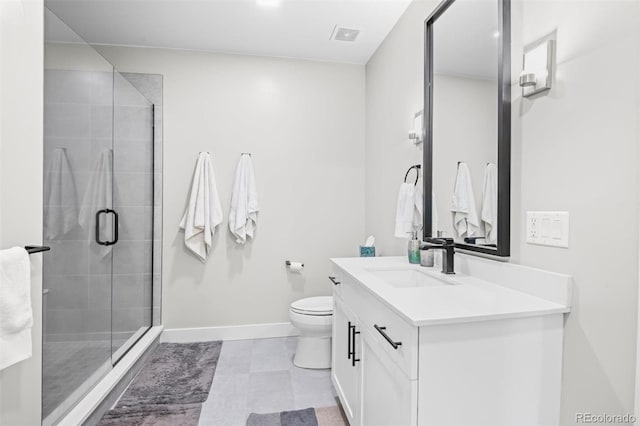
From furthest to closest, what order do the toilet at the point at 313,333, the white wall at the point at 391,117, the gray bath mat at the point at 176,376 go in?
the toilet at the point at 313,333, the white wall at the point at 391,117, the gray bath mat at the point at 176,376

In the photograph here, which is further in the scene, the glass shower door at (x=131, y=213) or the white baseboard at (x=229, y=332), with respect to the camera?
the white baseboard at (x=229, y=332)

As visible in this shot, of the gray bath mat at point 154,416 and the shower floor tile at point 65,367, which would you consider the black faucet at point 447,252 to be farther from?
the shower floor tile at point 65,367

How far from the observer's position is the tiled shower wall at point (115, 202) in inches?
63.9

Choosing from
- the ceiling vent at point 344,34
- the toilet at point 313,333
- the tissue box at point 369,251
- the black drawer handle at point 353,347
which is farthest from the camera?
the tissue box at point 369,251

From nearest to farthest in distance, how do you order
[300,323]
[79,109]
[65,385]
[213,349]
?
[65,385] → [79,109] → [300,323] → [213,349]

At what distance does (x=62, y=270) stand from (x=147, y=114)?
154 centimetres

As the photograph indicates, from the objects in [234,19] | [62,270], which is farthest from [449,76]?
[62,270]

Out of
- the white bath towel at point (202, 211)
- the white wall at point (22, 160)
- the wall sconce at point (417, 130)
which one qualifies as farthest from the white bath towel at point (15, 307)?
the wall sconce at point (417, 130)

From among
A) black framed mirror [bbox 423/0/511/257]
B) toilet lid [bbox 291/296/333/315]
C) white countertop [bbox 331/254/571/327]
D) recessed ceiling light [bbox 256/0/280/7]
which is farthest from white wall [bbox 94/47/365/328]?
white countertop [bbox 331/254/571/327]

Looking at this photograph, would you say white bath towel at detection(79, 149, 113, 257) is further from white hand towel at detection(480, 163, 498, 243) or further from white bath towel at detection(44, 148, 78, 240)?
white hand towel at detection(480, 163, 498, 243)

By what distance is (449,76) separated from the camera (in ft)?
5.78

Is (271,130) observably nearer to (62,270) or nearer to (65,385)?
(62,270)

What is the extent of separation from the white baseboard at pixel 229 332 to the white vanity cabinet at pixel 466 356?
1.83 m

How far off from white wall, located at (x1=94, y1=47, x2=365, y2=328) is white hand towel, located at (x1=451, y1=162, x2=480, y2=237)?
1535 millimetres
